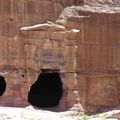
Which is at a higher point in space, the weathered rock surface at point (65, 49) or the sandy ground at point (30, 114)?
the weathered rock surface at point (65, 49)

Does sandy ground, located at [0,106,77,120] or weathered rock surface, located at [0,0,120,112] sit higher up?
weathered rock surface, located at [0,0,120,112]

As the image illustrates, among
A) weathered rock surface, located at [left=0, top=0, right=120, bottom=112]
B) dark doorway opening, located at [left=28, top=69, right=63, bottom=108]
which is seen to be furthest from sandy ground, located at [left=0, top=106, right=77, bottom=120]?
dark doorway opening, located at [left=28, top=69, right=63, bottom=108]

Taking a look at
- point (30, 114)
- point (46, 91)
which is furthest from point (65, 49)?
point (30, 114)

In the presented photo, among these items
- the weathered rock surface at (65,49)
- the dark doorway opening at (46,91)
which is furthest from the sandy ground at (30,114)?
the dark doorway opening at (46,91)

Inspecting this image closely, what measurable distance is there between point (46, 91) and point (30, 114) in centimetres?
967

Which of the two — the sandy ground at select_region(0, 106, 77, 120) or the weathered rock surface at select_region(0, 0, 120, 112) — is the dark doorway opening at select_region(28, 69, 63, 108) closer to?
the weathered rock surface at select_region(0, 0, 120, 112)

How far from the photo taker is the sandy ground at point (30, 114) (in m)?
30.1

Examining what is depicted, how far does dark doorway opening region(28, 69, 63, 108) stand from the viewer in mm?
39688

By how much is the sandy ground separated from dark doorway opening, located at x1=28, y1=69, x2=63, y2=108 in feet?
17.1

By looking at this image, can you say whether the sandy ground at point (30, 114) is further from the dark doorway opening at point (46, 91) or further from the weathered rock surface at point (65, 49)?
the dark doorway opening at point (46, 91)

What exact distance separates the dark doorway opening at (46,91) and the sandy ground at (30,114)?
17.1 feet

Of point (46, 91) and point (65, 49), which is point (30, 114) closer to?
point (65, 49)

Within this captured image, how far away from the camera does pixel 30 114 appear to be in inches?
1231

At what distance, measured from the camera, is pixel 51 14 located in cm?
3747
